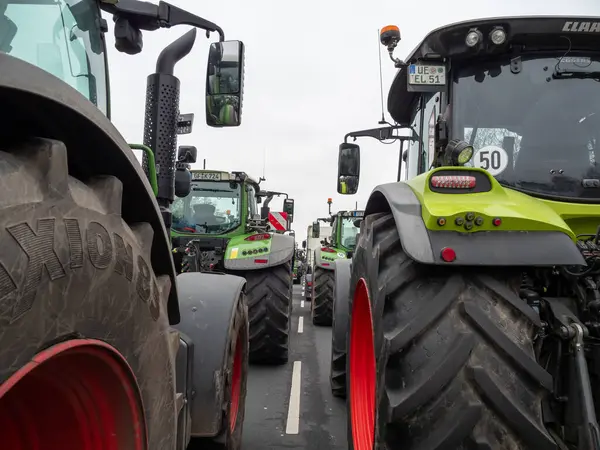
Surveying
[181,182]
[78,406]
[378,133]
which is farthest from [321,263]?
[78,406]

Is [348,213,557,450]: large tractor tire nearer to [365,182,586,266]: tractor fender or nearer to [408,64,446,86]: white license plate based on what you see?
[365,182,586,266]: tractor fender

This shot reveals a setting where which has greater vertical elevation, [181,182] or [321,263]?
[181,182]

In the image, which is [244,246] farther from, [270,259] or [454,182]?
[454,182]

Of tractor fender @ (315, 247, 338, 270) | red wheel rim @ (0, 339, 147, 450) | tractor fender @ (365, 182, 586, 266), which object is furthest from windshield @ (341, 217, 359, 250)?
red wheel rim @ (0, 339, 147, 450)

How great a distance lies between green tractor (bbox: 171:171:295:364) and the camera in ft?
19.1

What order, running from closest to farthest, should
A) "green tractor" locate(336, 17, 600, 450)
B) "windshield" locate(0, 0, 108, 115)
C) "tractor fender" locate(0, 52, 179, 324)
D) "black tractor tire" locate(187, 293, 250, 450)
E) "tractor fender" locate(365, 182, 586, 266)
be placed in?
"tractor fender" locate(0, 52, 179, 324)
"windshield" locate(0, 0, 108, 115)
"green tractor" locate(336, 17, 600, 450)
"tractor fender" locate(365, 182, 586, 266)
"black tractor tire" locate(187, 293, 250, 450)

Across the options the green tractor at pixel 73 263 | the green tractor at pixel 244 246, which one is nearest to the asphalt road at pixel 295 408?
the green tractor at pixel 244 246

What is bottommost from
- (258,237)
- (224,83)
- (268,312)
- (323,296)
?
(323,296)

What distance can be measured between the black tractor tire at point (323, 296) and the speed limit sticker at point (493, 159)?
19.4ft

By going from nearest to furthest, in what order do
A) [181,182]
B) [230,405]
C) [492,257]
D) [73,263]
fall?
1. [73,263]
2. [492,257]
3. [230,405]
4. [181,182]

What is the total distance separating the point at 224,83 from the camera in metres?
2.42

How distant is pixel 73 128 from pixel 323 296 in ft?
25.5

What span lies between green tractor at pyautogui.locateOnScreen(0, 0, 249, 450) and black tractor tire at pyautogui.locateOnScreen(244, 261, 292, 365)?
3.61m

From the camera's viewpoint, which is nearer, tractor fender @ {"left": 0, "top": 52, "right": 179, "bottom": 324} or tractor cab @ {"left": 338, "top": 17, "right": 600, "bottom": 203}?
tractor fender @ {"left": 0, "top": 52, "right": 179, "bottom": 324}
